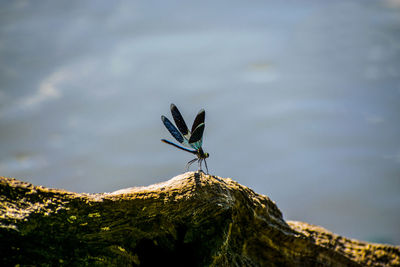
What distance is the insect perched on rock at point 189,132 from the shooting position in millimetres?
3326

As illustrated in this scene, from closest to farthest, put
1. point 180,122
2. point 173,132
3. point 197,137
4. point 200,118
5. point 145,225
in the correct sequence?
point 145,225
point 197,137
point 200,118
point 173,132
point 180,122

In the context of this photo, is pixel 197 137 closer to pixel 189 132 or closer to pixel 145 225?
pixel 189 132

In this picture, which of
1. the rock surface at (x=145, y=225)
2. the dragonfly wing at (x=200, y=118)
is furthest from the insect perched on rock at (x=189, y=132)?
the rock surface at (x=145, y=225)

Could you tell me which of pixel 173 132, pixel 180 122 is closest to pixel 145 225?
pixel 173 132

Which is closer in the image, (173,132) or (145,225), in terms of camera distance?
(145,225)

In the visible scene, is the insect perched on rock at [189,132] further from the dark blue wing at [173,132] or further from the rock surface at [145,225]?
the rock surface at [145,225]

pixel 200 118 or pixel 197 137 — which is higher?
pixel 200 118

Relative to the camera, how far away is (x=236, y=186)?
3.26 m

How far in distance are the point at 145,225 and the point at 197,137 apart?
988mm

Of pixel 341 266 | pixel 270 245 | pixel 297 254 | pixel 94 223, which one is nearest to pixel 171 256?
pixel 94 223

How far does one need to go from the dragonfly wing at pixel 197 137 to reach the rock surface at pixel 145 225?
433 millimetres

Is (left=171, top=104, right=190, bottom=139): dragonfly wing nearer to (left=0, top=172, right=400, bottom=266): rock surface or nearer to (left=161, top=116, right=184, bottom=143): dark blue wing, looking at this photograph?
(left=161, top=116, right=184, bottom=143): dark blue wing

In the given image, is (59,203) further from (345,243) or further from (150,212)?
(345,243)

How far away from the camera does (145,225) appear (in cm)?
271
